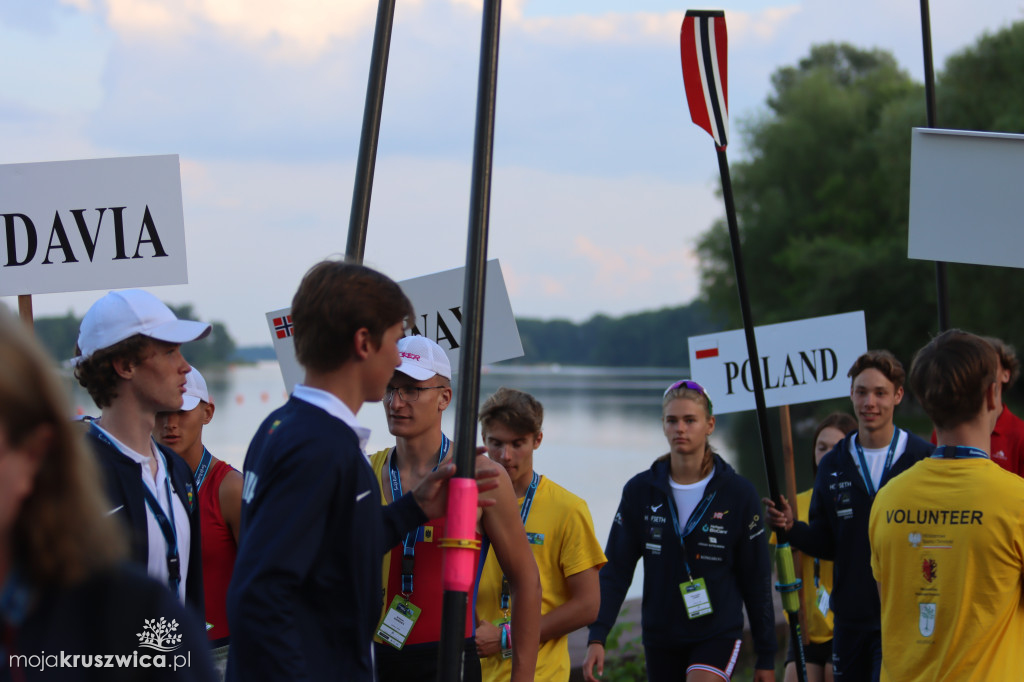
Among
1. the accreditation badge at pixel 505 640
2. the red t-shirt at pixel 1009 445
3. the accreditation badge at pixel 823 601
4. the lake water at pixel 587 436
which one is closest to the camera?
the accreditation badge at pixel 505 640

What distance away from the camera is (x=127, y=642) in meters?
1.26

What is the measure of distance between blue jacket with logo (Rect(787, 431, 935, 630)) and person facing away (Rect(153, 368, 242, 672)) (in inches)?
107

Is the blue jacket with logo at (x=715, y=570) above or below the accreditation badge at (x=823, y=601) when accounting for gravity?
above

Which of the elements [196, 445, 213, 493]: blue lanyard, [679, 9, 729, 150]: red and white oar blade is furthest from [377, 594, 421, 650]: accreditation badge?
[679, 9, 729, 150]: red and white oar blade

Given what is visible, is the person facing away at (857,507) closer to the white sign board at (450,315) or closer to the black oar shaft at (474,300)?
the white sign board at (450,315)

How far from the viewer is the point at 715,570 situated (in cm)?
497

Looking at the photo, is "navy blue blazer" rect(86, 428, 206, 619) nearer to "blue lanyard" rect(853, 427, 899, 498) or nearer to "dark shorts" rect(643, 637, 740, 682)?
"dark shorts" rect(643, 637, 740, 682)

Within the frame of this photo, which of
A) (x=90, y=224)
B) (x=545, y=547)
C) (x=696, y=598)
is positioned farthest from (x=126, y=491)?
(x=696, y=598)

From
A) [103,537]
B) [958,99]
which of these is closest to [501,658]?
[103,537]

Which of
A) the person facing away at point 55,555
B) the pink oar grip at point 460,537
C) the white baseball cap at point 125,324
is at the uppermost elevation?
the white baseball cap at point 125,324

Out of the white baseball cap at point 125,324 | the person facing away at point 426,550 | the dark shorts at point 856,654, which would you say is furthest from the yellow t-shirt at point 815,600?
the white baseball cap at point 125,324

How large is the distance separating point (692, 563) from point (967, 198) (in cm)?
219

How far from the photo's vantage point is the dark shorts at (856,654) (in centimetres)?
496

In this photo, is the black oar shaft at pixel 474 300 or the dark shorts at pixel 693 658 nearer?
the black oar shaft at pixel 474 300
